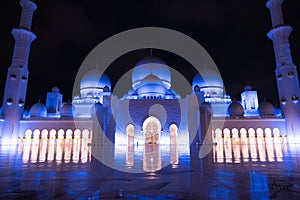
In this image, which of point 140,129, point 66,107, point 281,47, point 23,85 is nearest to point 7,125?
point 23,85

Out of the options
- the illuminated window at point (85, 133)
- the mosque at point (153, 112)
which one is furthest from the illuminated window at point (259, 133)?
the illuminated window at point (85, 133)

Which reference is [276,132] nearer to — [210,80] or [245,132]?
[245,132]

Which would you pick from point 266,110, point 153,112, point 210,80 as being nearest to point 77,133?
point 153,112

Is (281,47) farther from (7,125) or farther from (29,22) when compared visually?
(7,125)

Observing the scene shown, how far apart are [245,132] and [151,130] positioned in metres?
7.52

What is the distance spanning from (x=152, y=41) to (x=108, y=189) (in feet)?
70.6

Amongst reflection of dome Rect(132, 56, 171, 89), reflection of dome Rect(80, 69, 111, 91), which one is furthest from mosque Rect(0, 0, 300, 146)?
reflection of dome Rect(80, 69, 111, 91)

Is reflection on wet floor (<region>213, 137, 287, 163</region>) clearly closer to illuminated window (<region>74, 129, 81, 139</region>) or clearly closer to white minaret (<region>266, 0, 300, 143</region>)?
white minaret (<region>266, 0, 300, 143</region>)

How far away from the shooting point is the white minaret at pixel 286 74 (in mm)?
16312

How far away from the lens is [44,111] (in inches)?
757

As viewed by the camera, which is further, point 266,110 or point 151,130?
point 266,110

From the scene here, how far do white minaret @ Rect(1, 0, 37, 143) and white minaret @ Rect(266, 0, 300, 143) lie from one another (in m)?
19.7

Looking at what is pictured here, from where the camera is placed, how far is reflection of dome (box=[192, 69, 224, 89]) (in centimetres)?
2106

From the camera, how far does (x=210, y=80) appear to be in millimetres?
21141
